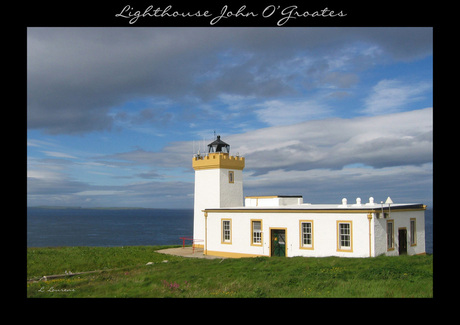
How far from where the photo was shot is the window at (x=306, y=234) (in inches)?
894

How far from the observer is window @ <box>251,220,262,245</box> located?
2489cm

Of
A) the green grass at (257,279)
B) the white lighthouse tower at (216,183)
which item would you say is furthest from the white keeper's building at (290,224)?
the green grass at (257,279)

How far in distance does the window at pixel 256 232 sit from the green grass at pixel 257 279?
12.3 ft

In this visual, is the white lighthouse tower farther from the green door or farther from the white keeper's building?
the green door

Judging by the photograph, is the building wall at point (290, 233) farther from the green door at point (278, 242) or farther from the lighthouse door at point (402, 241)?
the lighthouse door at point (402, 241)

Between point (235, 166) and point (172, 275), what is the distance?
14.7m

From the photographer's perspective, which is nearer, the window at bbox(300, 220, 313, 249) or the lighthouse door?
the window at bbox(300, 220, 313, 249)

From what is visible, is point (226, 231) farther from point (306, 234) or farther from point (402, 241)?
point (402, 241)

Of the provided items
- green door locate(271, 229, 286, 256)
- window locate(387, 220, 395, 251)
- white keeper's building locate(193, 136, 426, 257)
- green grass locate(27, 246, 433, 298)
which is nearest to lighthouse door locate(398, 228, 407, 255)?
white keeper's building locate(193, 136, 426, 257)

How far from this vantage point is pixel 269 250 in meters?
24.2
